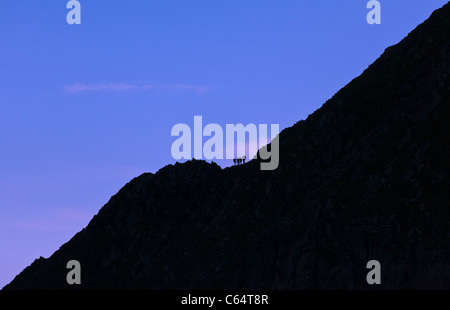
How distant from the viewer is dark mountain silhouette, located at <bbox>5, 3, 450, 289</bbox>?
115 meters

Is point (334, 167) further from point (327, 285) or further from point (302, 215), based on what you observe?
point (327, 285)

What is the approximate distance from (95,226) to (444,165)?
2898 inches

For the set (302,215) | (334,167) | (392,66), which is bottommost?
(302,215)

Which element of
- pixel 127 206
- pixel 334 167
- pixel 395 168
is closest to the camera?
pixel 395 168

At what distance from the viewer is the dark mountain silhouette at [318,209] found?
115 m

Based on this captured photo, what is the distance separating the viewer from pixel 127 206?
162875mm

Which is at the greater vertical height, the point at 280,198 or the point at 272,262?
the point at 280,198

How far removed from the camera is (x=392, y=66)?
156 metres

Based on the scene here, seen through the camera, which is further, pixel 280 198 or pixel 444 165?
pixel 280 198

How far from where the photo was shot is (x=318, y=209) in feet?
408

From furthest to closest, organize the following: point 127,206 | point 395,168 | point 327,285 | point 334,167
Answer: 1. point 127,206
2. point 334,167
3. point 395,168
4. point 327,285

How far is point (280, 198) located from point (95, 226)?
42.9 m
